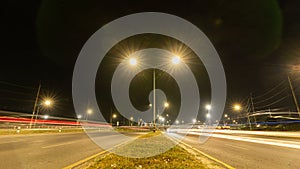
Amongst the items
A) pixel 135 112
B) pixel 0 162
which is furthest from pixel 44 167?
pixel 135 112

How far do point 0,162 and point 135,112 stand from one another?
81451 mm

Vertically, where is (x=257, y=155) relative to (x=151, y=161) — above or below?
below

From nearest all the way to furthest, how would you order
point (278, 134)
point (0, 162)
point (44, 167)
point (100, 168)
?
point (100, 168), point (44, 167), point (0, 162), point (278, 134)

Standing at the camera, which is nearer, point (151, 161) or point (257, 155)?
point (151, 161)

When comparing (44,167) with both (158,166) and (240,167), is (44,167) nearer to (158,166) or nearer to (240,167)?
(158,166)

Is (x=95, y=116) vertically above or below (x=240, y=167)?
above

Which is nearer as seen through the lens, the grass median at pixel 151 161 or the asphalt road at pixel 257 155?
the grass median at pixel 151 161

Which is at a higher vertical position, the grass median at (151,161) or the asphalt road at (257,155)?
the grass median at (151,161)

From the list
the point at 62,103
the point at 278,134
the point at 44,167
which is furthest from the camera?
the point at 62,103

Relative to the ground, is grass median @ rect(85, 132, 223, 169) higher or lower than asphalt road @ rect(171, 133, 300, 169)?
higher

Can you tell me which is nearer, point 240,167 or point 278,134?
point 240,167

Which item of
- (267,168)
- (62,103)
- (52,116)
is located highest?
(62,103)

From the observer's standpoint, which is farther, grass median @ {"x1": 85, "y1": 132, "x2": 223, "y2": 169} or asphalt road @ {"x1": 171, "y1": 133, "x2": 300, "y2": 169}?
asphalt road @ {"x1": 171, "y1": 133, "x2": 300, "y2": 169}

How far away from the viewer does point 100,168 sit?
4637 millimetres
